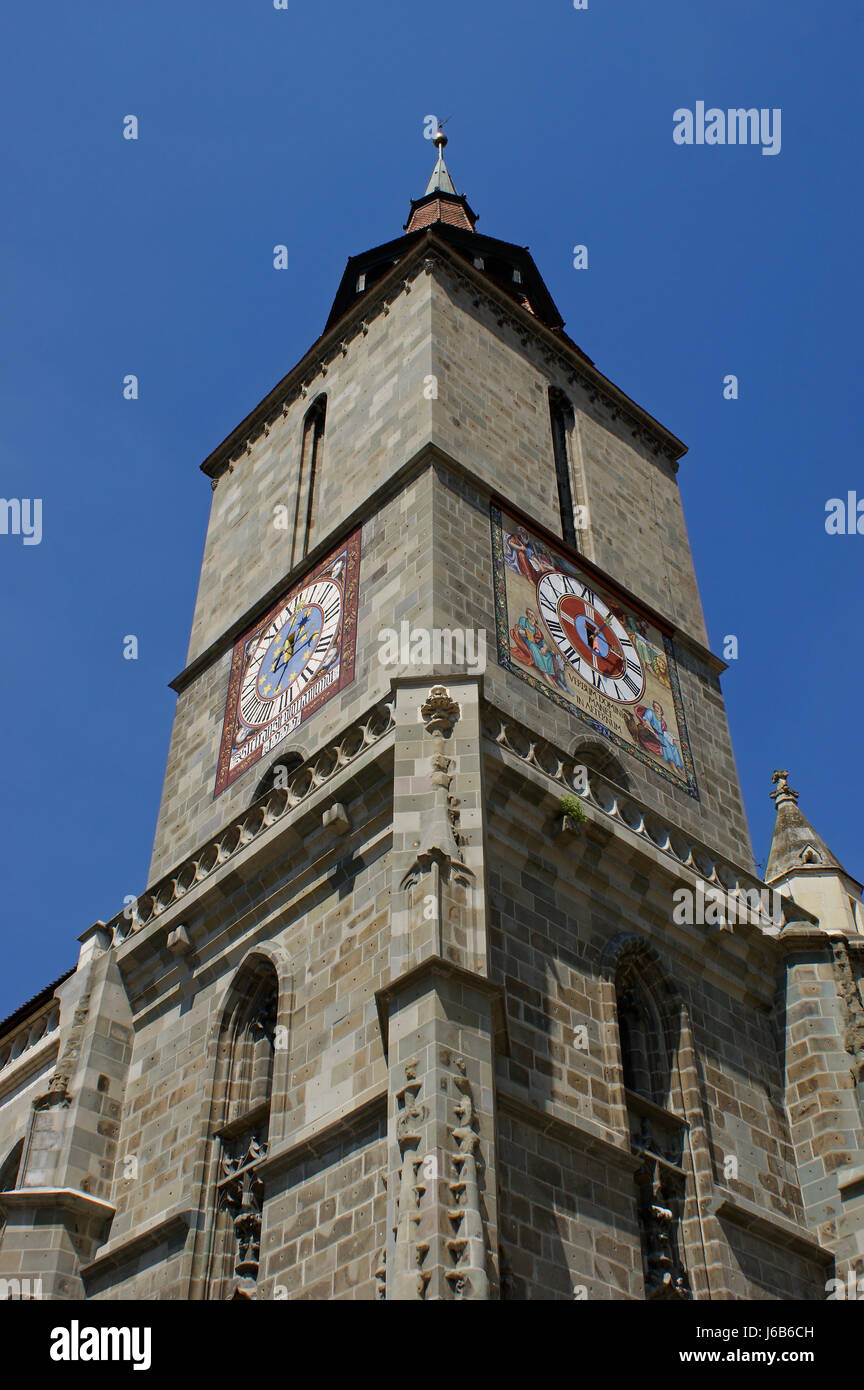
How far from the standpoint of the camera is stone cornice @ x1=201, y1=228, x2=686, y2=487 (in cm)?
2544

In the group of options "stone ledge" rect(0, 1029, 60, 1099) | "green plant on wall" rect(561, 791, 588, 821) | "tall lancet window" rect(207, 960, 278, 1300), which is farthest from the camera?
"stone ledge" rect(0, 1029, 60, 1099)

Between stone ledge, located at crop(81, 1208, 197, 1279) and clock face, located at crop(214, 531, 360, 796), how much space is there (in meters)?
6.71

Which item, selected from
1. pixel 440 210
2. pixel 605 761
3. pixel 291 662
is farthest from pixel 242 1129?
pixel 440 210

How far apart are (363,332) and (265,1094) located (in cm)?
1447

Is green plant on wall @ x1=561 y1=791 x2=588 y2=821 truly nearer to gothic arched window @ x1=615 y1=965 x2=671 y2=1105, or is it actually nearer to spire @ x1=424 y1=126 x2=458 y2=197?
gothic arched window @ x1=615 y1=965 x2=671 y2=1105

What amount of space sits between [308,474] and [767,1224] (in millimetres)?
14375

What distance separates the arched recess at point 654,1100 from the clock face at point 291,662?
535cm

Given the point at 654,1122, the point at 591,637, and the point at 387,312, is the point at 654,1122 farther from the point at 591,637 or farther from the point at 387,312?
the point at 387,312

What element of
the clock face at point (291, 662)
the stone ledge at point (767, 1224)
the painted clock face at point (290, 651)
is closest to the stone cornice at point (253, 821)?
the clock face at point (291, 662)

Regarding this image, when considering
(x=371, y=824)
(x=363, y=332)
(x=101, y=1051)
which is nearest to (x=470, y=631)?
(x=371, y=824)

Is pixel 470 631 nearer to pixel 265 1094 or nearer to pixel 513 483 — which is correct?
pixel 513 483

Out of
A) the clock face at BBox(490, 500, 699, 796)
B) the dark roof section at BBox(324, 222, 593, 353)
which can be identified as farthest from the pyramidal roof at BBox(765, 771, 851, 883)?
the dark roof section at BBox(324, 222, 593, 353)

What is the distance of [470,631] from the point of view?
18.5m

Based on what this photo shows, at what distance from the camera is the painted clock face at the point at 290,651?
2032cm
